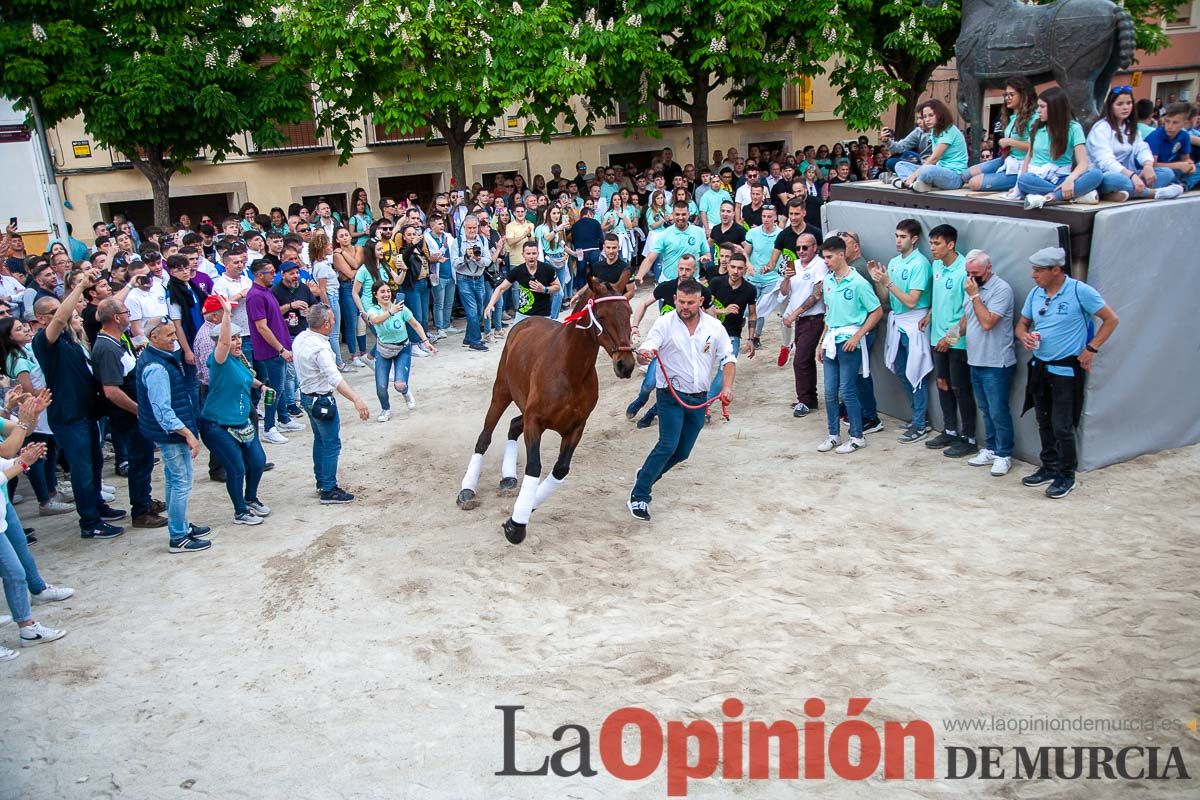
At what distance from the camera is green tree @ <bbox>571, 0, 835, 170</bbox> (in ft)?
55.1

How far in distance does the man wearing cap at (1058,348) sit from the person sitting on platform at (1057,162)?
2.17 feet

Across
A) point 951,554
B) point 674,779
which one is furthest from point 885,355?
point 674,779

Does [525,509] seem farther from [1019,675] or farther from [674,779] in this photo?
[1019,675]

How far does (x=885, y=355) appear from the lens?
9391mm

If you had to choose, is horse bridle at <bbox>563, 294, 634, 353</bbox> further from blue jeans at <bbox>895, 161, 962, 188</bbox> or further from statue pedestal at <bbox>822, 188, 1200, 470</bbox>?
blue jeans at <bbox>895, 161, 962, 188</bbox>

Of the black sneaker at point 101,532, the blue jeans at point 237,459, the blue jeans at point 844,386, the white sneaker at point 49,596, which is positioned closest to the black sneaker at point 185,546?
the blue jeans at point 237,459

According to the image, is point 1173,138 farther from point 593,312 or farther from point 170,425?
point 170,425

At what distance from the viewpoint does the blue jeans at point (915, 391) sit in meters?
9.05

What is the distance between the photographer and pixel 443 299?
1431 cm

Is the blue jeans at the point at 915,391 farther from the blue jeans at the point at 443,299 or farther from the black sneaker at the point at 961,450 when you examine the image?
the blue jeans at the point at 443,299

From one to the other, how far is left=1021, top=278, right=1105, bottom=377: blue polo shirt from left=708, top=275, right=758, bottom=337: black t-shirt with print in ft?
9.41

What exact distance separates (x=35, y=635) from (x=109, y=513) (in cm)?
210

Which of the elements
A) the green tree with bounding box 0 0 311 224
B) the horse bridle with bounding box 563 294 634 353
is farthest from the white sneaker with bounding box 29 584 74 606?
the green tree with bounding box 0 0 311 224

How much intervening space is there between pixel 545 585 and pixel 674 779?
2213 mm
